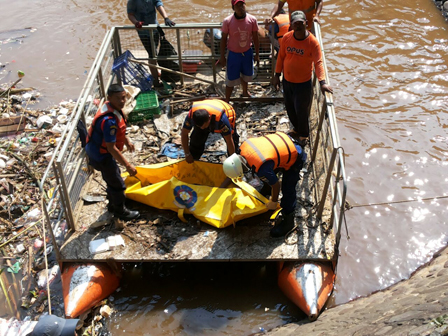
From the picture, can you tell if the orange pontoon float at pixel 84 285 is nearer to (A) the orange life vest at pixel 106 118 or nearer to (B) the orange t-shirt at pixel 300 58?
(A) the orange life vest at pixel 106 118

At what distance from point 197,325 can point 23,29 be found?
10265 mm

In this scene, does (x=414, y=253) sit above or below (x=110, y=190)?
below

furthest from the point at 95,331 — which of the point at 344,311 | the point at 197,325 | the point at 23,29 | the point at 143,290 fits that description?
the point at 23,29

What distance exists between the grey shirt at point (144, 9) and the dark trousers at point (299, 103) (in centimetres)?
305

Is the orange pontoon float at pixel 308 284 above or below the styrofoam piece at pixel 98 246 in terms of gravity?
below

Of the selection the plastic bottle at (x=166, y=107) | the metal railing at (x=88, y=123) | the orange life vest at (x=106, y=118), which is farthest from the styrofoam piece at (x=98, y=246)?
the plastic bottle at (x=166, y=107)

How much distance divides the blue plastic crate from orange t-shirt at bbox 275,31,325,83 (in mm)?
2599

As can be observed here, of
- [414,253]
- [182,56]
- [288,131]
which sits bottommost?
[414,253]

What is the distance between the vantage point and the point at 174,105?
302 inches

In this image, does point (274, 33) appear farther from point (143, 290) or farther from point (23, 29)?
point (23, 29)

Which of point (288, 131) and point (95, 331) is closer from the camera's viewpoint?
point (95, 331)

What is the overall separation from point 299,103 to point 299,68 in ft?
1.65

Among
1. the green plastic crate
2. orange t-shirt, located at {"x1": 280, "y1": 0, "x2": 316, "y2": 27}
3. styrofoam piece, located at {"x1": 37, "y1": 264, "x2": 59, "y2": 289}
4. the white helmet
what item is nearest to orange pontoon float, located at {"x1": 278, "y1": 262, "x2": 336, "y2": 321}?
the white helmet

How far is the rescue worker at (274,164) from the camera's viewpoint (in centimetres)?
469
